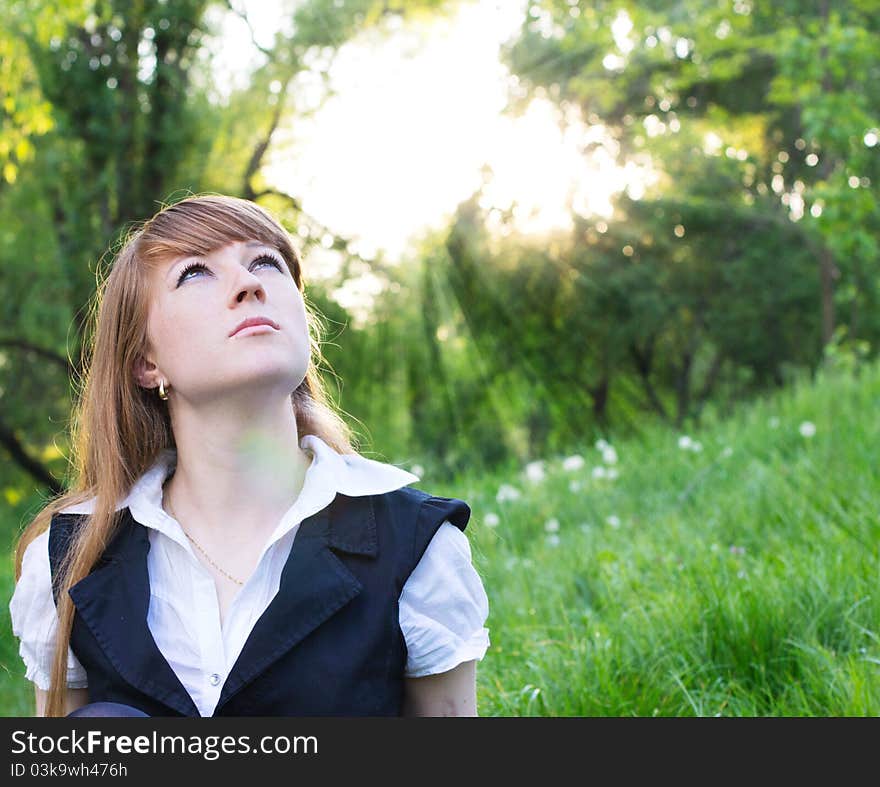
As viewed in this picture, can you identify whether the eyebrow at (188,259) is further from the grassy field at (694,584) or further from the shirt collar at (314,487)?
the grassy field at (694,584)

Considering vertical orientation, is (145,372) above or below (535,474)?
above

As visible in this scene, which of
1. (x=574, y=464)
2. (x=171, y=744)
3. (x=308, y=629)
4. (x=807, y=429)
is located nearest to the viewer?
(x=171, y=744)

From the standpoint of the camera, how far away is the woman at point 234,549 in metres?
1.51

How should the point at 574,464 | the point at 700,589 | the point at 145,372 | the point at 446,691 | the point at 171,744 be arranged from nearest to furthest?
the point at 171,744, the point at 446,691, the point at 145,372, the point at 700,589, the point at 574,464

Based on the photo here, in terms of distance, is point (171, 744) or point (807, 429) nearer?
point (171, 744)

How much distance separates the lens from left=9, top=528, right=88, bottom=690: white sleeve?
5.40ft

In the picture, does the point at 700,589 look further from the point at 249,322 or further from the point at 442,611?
the point at 249,322

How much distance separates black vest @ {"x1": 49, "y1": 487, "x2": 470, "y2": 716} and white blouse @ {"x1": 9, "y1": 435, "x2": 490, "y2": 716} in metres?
0.03

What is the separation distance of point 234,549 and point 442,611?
1.25 ft

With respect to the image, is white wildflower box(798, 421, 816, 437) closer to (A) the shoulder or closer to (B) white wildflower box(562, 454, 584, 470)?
(B) white wildflower box(562, 454, 584, 470)

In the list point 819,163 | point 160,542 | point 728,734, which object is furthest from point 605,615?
point 819,163

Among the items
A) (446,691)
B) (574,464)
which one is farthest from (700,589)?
(574,464)

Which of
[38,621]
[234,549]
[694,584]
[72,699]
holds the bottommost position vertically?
[694,584]

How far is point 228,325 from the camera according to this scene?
1.60m
